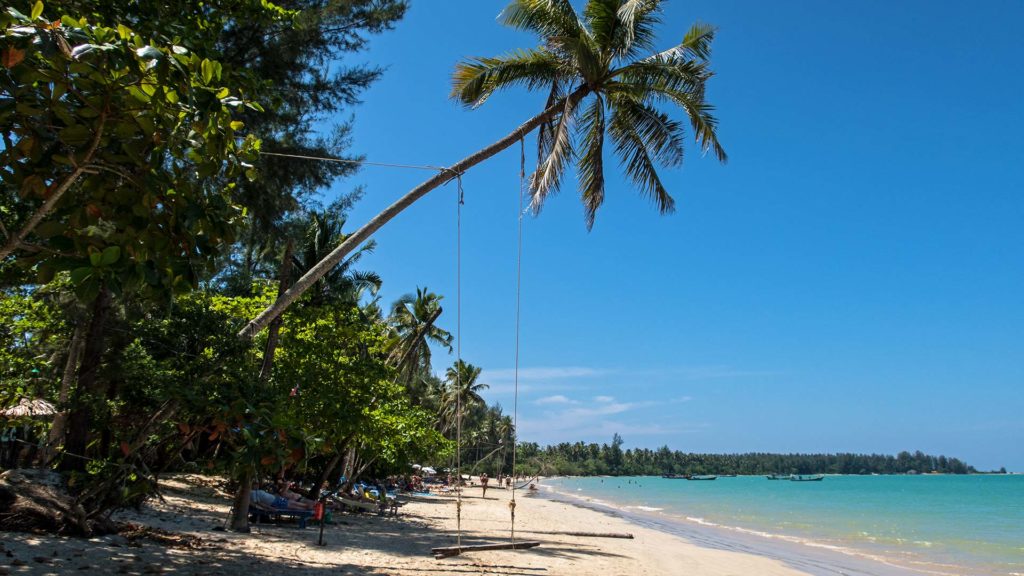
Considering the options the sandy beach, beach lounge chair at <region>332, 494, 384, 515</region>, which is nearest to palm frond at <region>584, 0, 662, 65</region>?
the sandy beach

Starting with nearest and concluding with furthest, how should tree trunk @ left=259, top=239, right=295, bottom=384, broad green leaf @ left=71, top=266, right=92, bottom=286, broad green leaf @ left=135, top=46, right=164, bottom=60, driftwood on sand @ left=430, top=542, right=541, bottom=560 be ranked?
broad green leaf @ left=71, top=266, right=92, bottom=286, broad green leaf @ left=135, top=46, right=164, bottom=60, driftwood on sand @ left=430, top=542, right=541, bottom=560, tree trunk @ left=259, top=239, right=295, bottom=384

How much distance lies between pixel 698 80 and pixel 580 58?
2322 mm

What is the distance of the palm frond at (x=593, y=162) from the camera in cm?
1122

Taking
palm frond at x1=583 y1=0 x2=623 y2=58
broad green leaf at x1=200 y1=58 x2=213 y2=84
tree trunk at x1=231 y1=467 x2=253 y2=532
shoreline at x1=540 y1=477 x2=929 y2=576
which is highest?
palm frond at x1=583 y1=0 x2=623 y2=58

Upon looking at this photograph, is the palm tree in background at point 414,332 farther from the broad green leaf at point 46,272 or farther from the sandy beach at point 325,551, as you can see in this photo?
the broad green leaf at point 46,272

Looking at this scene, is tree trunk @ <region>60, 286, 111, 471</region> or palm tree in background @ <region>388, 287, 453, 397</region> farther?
palm tree in background @ <region>388, 287, 453, 397</region>

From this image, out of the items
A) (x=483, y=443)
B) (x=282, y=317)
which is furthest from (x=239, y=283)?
(x=483, y=443)

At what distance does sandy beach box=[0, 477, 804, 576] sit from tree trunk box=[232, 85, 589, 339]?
266 centimetres

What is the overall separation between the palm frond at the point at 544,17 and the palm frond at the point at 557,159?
4.39ft

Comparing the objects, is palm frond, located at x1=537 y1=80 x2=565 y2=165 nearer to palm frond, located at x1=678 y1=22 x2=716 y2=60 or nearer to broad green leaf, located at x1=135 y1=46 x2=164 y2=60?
palm frond, located at x1=678 y1=22 x2=716 y2=60

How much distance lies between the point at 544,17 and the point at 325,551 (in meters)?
9.81

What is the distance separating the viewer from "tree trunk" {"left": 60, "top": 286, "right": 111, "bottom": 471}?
8.15 m

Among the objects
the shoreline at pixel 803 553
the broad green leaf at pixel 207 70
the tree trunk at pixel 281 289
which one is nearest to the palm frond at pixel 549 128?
the tree trunk at pixel 281 289

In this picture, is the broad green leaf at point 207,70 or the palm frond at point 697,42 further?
the palm frond at point 697,42
